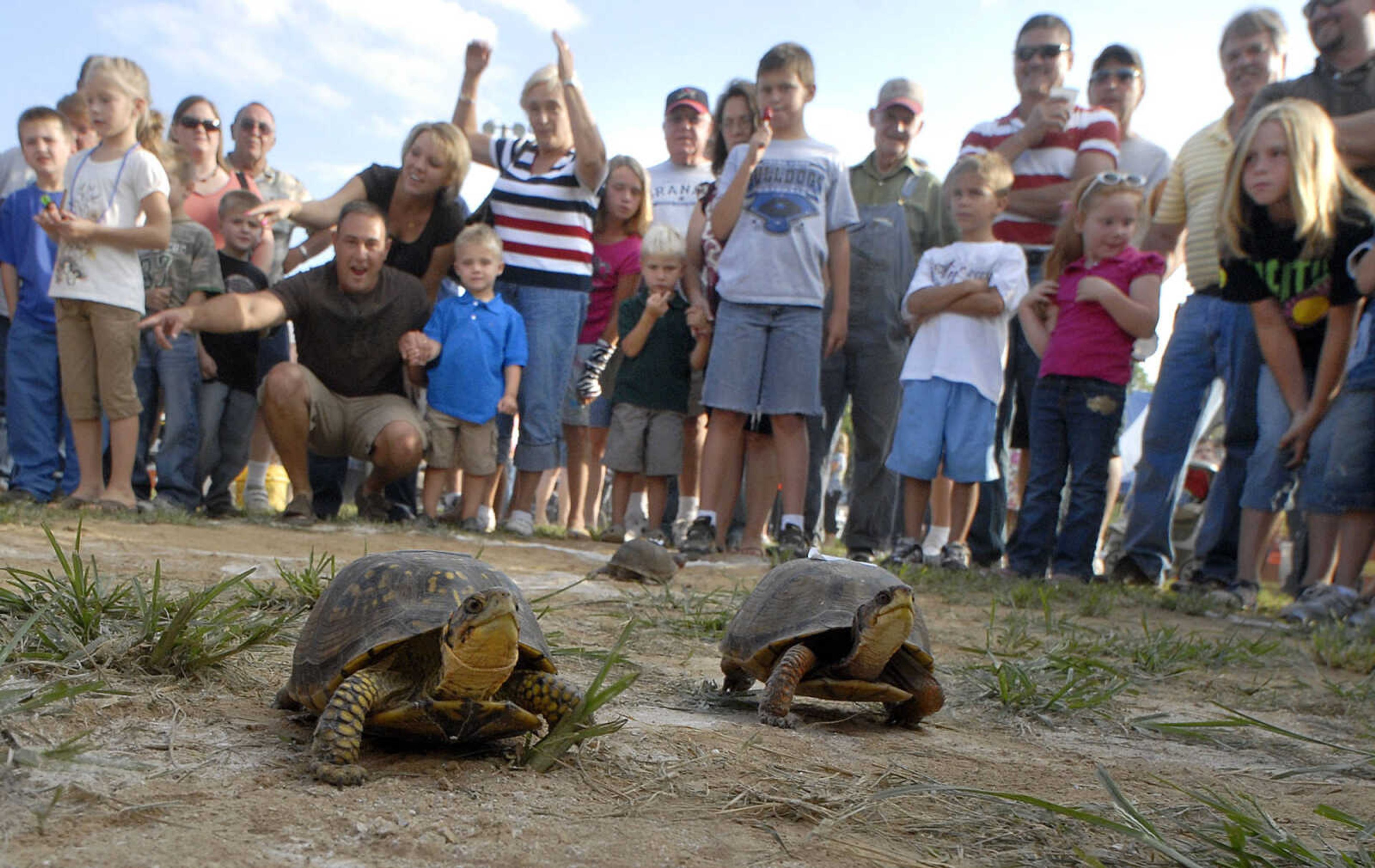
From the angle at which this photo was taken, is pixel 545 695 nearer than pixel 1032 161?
Yes

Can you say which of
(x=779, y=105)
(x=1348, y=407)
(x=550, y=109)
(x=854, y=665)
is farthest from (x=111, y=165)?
(x=1348, y=407)

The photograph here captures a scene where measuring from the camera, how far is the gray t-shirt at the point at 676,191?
7.54 metres

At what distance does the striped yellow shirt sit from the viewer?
593 cm

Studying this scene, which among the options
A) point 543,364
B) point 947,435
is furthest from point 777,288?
point 543,364

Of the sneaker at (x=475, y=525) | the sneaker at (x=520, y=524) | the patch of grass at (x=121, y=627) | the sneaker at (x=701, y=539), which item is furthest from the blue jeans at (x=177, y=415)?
the patch of grass at (x=121, y=627)

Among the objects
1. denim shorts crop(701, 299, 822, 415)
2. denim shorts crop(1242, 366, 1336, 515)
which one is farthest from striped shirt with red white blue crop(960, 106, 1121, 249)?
denim shorts crop(1242, 366, 1336, 515)

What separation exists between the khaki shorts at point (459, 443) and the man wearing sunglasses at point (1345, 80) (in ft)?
16.0

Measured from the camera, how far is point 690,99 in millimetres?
7238

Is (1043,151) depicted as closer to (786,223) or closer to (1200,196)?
(1200,196)

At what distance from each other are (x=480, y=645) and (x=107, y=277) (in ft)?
16.9

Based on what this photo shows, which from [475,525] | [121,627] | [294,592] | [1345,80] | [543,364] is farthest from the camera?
[543,364]

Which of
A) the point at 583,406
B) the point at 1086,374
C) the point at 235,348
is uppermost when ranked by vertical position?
the point at 1086,374

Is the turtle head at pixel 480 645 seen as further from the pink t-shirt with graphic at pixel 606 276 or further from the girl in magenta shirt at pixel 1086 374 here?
the pink t-shirt with graphic at pixel 606 276

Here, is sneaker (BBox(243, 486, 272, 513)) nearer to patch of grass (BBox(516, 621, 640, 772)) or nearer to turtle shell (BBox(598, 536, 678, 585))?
turtle shell (BBox(598, 536, 678, 585))
